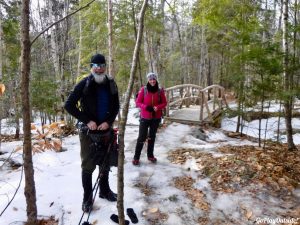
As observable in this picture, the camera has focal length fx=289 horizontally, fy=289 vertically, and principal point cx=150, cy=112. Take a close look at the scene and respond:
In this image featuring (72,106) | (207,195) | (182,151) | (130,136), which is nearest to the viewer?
(72,106)

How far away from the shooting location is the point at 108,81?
12.1 ft

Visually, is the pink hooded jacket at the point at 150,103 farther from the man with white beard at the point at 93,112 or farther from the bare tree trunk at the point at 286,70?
the bare tree trunk at the point at 286,70

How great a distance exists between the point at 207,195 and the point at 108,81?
2.34 metres

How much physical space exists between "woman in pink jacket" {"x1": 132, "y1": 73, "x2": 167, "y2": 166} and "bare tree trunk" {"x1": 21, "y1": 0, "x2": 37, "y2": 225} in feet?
8.36

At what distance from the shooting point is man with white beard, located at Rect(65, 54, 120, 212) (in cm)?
358

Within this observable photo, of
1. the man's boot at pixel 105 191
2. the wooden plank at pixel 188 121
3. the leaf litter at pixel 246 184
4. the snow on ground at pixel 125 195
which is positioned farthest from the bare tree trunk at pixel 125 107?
the wooden plank at pixel 188 121

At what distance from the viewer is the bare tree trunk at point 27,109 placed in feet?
9.75

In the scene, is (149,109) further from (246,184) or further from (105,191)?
(246,184)

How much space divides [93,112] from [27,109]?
0.82 metres

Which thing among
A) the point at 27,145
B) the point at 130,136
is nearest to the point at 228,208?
the point at 27,145

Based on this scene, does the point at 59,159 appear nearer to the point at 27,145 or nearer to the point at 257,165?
the point at 27,145

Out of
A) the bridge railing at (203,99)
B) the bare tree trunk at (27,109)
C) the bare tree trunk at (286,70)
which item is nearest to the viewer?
the bare tree trunk at (27,109)

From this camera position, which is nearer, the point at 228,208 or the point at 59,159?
the point at 228,208

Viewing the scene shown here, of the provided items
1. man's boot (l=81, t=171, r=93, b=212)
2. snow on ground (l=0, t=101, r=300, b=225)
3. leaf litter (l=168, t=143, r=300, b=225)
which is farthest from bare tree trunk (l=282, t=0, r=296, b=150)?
man's boot (l=81, t=171, r=93, b=212)
